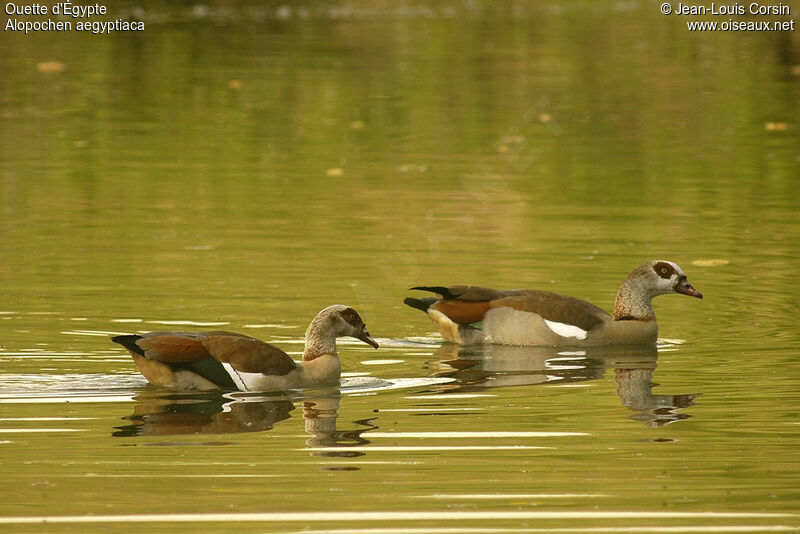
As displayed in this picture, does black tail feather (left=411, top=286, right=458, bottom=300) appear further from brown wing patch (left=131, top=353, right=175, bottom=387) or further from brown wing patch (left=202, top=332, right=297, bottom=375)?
brown wing patch (left=131, top=353, right=175, bottom=387)

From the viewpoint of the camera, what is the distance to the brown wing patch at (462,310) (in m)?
16.0

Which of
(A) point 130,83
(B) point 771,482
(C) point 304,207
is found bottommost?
(B) point 771,482

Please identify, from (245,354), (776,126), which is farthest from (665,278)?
(776,126)

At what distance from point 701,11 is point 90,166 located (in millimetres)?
37031

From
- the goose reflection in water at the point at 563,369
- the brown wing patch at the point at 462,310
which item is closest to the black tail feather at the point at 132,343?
the goose reflection in water at the point at 563,369

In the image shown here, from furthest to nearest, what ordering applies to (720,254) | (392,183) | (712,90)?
(712,90) < (392,183) < (720,254)

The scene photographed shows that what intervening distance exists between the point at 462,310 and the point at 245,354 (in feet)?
11.1

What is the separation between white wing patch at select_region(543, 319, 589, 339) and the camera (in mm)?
16031

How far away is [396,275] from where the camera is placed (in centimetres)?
1811

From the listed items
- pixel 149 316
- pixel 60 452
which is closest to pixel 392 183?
pixel 149 316

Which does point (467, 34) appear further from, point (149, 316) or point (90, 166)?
point (149, 316)

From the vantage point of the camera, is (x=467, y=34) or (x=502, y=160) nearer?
(x=502, y=160)

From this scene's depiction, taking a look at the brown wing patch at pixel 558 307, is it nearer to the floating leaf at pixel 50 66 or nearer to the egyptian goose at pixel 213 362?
the egyptian goose at pixel 213 362

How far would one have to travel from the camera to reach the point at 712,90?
38.0 meters
